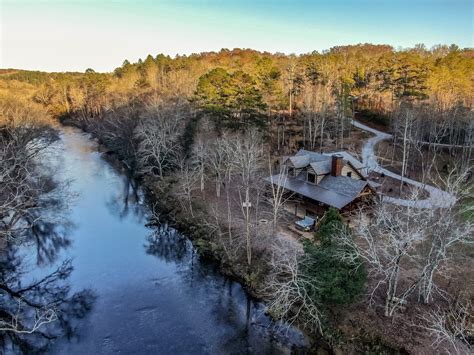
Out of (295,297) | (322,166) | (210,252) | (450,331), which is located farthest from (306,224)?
(450,331)

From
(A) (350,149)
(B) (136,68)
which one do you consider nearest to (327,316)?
(A) (350,149)

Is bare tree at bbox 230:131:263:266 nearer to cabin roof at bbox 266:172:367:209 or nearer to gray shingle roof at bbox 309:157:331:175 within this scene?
cabin roof at bbox 266:172:367:209

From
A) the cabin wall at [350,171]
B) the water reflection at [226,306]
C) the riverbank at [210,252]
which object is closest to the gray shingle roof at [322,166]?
the cabin wall at [350,171]

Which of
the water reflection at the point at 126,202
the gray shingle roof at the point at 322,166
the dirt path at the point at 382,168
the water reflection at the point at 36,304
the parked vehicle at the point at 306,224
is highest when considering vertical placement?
the gray shingle roof at the point at 322,166

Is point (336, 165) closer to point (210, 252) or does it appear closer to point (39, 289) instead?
point (210, 252)

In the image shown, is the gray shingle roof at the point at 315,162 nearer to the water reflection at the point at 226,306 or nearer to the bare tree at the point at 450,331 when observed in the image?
the water reflection at the point at 226,306

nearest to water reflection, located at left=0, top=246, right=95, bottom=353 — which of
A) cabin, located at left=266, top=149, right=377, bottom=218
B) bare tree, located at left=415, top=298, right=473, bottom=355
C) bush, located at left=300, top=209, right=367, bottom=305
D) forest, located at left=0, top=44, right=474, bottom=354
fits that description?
forest, located at left=0, top=44, right=474, bottom=354

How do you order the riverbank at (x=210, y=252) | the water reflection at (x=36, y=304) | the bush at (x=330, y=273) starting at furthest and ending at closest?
1. the water reflection at (x=36, y=304)
2. the riverbank at (x=210, y=252)
3. the bush at (x=330, y=273)
